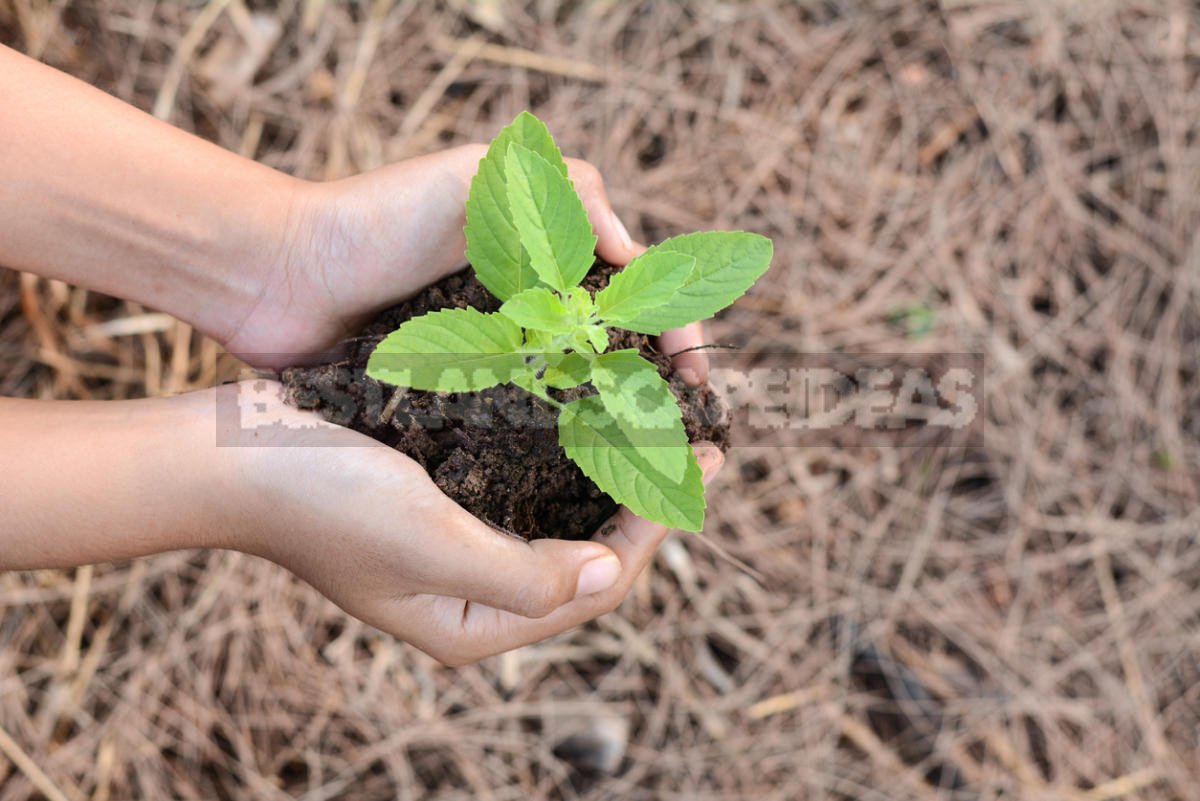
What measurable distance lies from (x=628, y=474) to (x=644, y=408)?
4.4 inches

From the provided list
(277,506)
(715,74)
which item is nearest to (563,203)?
(277,506)

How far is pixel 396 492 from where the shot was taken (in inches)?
56.6

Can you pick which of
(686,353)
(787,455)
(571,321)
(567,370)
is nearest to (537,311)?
(571,321)

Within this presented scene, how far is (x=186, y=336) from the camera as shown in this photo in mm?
2396

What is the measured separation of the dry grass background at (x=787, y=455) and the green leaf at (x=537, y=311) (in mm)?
1261

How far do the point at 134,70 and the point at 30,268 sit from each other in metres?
0.89

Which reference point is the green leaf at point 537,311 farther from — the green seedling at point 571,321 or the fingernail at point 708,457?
the fingernail at point 708,457

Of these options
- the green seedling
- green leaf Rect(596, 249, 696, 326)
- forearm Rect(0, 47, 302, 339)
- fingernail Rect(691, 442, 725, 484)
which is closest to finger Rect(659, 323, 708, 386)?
fingernail Rect(691, 442, 725, 484)

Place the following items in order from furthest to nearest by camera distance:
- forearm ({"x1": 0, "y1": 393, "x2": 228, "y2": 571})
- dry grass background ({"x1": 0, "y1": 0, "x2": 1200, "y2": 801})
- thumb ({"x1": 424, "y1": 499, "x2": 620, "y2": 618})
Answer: dry grass background ({"x1": 0, "y1": 0, "x2": 1200, "y2": 801}), forearm ({"x1": 0, "y1": 393, "x2": 228, "y2": 571}), thumb ({"x1": 424, "y1": 499, "x2": 620, "y2": 618})

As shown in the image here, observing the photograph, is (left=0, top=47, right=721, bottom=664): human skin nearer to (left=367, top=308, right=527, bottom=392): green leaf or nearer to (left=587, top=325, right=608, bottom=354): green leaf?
(left=367, top=308, right=527, bottom=392): green leaf

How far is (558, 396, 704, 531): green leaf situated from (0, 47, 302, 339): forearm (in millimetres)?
726

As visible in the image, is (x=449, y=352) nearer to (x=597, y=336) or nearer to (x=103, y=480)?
(x=597, y=336)

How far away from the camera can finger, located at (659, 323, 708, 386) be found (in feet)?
5.65

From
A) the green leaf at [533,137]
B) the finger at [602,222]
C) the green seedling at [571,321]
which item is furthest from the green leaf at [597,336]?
the finger at [602,222]
